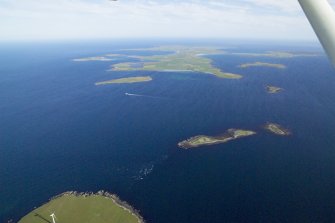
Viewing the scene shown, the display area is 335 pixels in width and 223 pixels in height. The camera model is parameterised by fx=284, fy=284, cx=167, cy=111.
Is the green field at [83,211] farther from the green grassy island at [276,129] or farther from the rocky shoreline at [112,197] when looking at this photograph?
the green grassy island at [276,129]

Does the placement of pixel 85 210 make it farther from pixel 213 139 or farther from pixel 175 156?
pixel 213 139

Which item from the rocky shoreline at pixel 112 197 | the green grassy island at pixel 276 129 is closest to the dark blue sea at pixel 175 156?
the rocky shoreline at pixel 112 197

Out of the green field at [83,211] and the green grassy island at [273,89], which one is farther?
the green grassy island at [273,89]

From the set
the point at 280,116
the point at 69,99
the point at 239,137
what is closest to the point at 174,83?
the point at 69,99

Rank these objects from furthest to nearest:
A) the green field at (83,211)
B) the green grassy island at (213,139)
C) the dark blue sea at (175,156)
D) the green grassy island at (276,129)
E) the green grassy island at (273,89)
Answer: the green grassy island at (273,89)
the green grassy island at (276,129)
the green grassy island at (213,139)
the dark blue sea at (175,156)
the green field at (83,211)

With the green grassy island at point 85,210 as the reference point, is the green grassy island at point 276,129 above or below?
above

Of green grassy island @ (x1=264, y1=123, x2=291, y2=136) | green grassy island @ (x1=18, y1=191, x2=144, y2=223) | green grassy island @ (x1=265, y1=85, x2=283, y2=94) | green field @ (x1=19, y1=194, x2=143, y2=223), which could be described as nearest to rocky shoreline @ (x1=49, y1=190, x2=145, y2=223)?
green grassy island @ (x1=18, y1=191, x2=144, y2=223)

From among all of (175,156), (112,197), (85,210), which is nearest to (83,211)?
(85,210)
